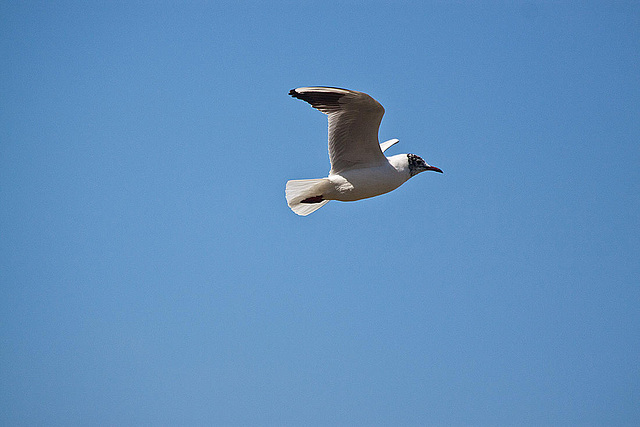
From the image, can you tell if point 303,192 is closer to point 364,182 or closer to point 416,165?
point 364,182

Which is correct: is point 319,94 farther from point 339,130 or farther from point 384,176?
point 384,176

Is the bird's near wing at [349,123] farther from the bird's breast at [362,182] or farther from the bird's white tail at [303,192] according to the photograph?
the bird's white tail at [303,192]

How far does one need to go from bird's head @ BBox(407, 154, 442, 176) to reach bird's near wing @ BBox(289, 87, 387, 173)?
40 cm

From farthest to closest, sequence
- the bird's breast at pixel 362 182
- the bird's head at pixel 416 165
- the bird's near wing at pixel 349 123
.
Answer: the bird's head at pixel 416 165
the bird's breast at pixel 362 182
the bird's near wing at pixel 349 123

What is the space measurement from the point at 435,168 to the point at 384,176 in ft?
3.12

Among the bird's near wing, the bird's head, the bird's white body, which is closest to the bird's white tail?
the bird's white body

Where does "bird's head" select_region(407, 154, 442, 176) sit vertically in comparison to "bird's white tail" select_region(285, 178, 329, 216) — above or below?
above

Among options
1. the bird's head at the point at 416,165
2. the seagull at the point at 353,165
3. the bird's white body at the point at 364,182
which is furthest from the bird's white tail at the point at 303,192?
the bird's head at the point at 416,165

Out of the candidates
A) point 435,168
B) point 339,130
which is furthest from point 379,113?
point 435,168

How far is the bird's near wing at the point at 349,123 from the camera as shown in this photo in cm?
801

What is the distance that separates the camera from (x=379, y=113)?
8.32 meters

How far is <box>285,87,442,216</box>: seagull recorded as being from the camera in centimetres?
834

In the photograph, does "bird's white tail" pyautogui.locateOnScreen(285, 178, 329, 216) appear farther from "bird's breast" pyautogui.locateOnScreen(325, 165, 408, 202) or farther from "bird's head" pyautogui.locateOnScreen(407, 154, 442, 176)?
"bird's head" pyautogui.locateOnScreen(407, 154, 442, 176)

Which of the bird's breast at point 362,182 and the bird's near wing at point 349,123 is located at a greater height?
the bird's near wing at point 349,123
